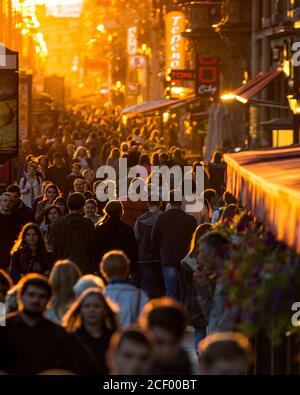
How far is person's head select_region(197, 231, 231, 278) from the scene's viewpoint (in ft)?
39.1

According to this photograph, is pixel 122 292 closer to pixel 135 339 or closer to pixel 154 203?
pixel 135 339

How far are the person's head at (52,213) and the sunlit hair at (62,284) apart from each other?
6.40 m

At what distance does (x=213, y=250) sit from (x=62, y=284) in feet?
4.73

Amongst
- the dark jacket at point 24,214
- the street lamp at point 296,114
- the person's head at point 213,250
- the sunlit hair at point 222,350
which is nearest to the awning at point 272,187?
the person's head at point 213,250

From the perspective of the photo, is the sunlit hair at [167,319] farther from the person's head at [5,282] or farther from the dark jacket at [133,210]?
the dark jacket at [133,210]

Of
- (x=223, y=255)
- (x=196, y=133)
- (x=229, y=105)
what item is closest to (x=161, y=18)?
(x=196, y=133)

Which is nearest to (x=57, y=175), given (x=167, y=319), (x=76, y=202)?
(x=76, y=202)

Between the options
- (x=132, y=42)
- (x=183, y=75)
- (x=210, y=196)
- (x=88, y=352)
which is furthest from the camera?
(x=132, y=42)

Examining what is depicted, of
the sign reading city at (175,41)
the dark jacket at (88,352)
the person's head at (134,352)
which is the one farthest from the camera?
the sign reading city at (175,41)

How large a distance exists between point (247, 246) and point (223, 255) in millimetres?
574

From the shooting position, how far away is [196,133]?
54594 millimetres

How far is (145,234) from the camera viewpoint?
60.1 feet

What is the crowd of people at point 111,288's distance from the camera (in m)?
7.73
